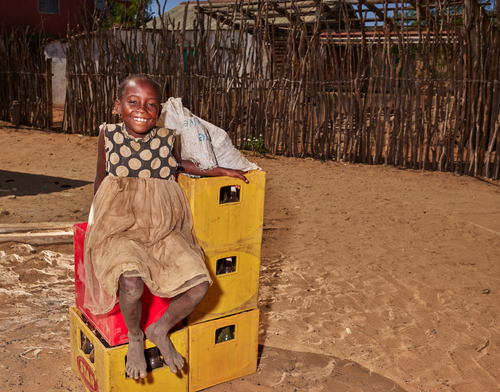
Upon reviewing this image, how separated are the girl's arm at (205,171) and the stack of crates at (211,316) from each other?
31 mm

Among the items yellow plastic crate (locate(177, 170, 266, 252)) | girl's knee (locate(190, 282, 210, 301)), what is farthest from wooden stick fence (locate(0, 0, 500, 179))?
girl's knee (locate(190, 282, 210, 301))

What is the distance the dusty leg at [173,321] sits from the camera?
187 centimetres

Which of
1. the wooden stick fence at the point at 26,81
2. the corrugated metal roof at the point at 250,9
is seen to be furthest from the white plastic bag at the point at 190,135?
the wooden stick fence at the point at 26,81

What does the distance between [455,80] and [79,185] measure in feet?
16.7

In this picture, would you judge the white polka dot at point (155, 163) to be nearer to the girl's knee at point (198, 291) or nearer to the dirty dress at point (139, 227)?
the dirty dress at point (139, 227)

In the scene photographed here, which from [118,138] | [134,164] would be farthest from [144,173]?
[118,138]

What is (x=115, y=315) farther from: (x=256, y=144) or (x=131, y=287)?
(x=256, y=144)

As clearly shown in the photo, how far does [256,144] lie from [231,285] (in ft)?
18.2

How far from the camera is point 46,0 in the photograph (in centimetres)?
1691

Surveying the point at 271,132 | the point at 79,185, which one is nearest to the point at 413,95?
the point at 271,132

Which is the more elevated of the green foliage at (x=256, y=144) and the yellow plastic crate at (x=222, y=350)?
the green foliage at (x=256, y=144)

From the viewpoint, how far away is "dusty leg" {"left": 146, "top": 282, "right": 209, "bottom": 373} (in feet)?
6.14

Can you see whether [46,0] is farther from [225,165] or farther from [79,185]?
[225,165]

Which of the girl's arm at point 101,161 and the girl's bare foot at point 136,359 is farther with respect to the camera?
A: the girl's arm at point 101,161
